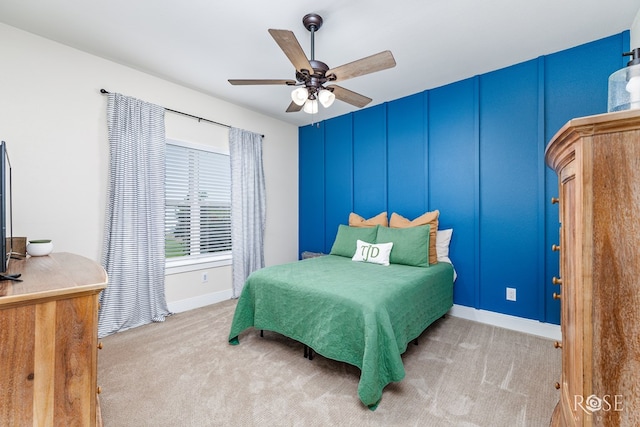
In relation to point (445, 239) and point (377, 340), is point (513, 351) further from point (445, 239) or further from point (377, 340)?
point (377, 340)

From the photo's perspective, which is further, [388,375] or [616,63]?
[616,63]

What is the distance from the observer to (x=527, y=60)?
265 centimetres

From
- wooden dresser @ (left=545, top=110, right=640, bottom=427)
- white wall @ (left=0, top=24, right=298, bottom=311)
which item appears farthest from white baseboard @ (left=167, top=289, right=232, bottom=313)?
wooden dresser @ (left=545, top=110, right=640, bottom=427)

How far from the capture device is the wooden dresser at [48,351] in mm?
849

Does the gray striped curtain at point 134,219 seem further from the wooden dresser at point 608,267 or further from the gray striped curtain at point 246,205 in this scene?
the wooden dresser at point 608,267

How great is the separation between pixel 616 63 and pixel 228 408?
3.90 meters

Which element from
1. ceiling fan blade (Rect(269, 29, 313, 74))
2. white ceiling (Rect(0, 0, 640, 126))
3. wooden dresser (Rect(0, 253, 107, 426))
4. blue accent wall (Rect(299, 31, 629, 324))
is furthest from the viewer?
blue accent wall (Rect(299, 31, 629, 324))

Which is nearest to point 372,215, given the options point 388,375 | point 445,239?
point 445,239

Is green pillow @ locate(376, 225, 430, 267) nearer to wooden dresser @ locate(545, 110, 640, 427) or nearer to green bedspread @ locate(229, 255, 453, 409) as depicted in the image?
green bedspread @ locate(229, 255, 453, 409)

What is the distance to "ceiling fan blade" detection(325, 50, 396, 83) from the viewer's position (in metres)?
1.74

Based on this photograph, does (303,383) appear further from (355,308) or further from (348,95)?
(348,95)

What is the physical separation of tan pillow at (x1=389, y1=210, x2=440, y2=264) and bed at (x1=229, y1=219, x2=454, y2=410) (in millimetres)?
160

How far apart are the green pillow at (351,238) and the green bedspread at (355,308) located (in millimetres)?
464

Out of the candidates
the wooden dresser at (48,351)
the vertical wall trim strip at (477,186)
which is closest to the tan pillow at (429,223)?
the vertical wall trim strip at (477,186)
